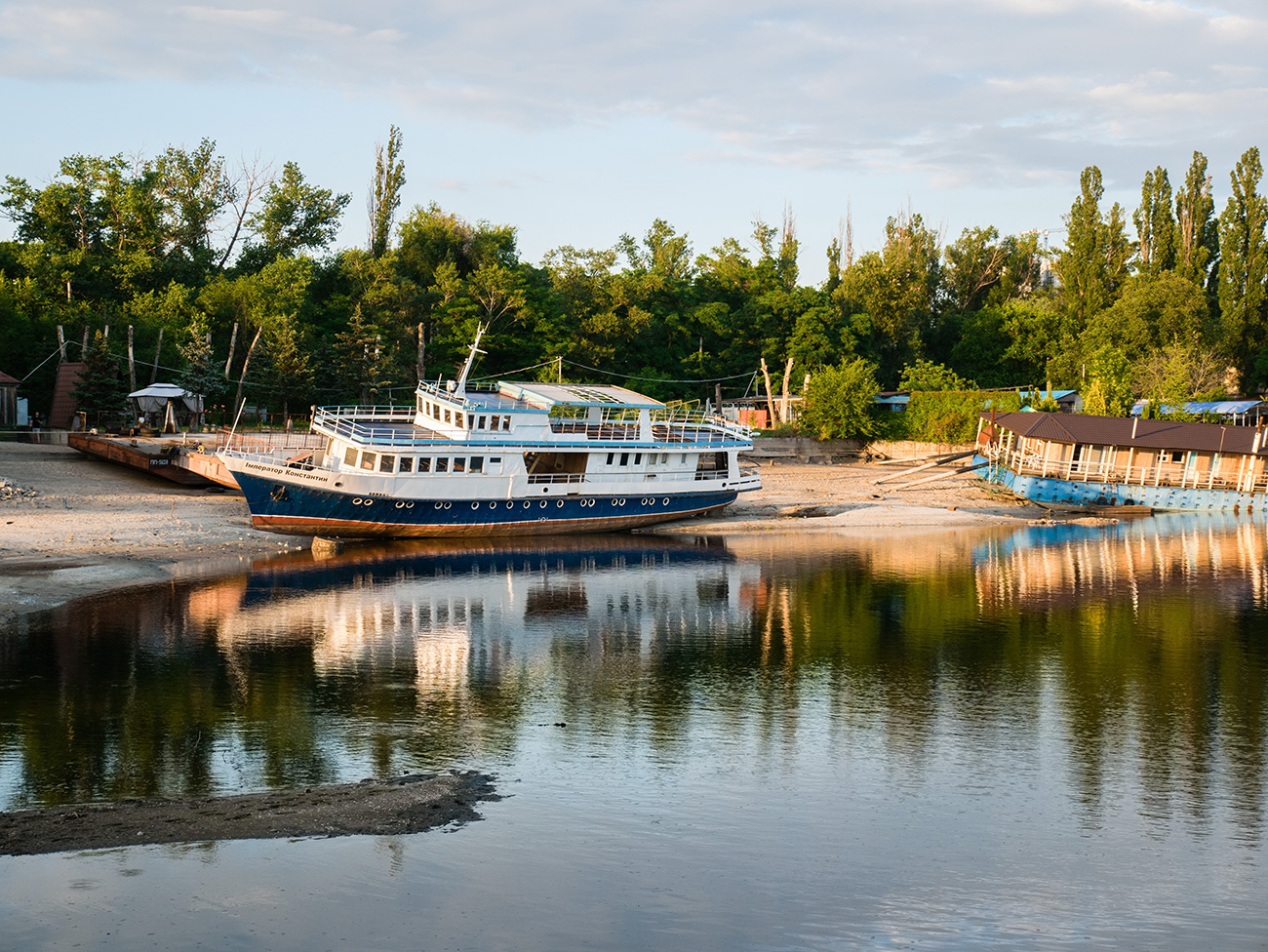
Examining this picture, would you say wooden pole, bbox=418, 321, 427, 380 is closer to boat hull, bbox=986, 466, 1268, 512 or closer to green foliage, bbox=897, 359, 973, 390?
green foliage, bbox=897, 359, 973, 390

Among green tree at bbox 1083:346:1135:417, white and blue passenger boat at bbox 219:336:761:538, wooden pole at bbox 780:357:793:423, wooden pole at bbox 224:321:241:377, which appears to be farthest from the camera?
wooden pole at bbox 780:357:793:423

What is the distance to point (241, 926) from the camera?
13.2 m

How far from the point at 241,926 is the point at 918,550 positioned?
→ 3775 centimetres

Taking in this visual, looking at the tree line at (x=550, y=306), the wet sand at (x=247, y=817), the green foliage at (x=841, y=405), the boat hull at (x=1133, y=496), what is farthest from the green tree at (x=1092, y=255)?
the wet sand at (x=247, y=817)

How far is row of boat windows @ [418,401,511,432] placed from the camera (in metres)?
47.5

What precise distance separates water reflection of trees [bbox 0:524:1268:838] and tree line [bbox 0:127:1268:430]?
1541 inches

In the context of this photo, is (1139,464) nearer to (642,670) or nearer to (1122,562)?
(1122,562)

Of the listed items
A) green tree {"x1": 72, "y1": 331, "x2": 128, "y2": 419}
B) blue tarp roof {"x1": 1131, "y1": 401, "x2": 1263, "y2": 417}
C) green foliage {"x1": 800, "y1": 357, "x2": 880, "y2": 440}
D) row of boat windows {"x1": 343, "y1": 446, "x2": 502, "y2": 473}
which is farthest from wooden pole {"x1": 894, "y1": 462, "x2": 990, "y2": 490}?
green tree {"x1": 72, "y1": 331, "x2": 128, "y2": 419}

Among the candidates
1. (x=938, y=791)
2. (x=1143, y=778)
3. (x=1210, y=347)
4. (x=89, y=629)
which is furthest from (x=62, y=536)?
(x=1210, y=347)

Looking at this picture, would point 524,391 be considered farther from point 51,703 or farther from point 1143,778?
point 1143,778

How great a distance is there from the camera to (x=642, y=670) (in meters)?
26.4

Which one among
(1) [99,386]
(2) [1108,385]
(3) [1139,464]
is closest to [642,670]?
(3) [1139,464]

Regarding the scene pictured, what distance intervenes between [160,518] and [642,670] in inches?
1034

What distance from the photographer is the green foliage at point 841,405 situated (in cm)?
8375
